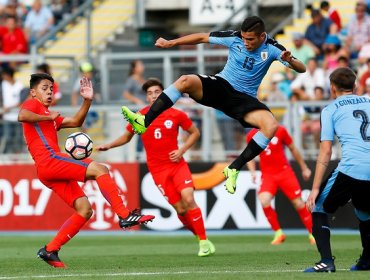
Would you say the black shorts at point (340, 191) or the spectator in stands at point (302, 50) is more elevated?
the spectator in stands at point (302, 50)

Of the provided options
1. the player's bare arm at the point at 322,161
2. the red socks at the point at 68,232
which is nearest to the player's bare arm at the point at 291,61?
the player's bare arm at the point at 322,161

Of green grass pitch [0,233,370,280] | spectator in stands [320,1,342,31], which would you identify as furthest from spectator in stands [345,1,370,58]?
green grass pitch [0,233,370,280]

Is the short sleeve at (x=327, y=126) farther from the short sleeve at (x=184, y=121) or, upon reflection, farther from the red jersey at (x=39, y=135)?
the short sleeve at (x=184, y=121)

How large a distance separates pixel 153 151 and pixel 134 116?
12.2 ft

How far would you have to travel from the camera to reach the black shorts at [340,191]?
1140 centimetres

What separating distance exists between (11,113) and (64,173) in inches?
393

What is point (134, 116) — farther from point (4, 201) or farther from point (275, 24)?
Result: point (275, 24)

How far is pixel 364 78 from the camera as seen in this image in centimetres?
2152

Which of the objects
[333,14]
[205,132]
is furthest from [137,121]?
[333,14]

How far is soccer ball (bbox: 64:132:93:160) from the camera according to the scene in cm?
1343

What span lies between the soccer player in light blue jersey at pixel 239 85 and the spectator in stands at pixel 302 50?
10.2 metres

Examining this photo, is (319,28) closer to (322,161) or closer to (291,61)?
(291,61)

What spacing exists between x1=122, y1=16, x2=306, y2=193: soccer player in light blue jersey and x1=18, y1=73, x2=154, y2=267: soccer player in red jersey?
753mm

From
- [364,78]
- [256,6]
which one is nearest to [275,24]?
[256,6]
